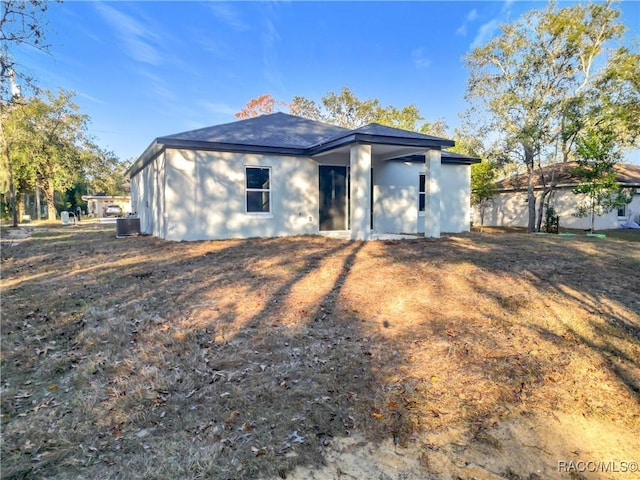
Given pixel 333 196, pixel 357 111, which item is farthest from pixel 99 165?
pixel 333 196

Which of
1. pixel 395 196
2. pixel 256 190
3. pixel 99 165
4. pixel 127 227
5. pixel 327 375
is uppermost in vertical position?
pixel 99 165

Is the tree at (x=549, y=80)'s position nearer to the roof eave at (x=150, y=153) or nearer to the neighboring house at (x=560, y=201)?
the neighboring house at (x=560, y=201)

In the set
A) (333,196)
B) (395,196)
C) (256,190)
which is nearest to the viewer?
(256,190)

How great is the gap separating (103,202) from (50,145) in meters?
30.6

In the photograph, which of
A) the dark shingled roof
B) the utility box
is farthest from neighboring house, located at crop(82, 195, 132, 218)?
the dark shingled roof

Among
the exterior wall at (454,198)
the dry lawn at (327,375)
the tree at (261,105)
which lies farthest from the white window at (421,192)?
the tree at (261,105)

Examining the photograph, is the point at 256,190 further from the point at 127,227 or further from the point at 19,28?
the point at 19,28

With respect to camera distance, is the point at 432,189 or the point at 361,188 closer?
the point at 361,188

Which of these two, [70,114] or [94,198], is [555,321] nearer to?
[70,114]

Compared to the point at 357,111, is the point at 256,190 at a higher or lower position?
lower

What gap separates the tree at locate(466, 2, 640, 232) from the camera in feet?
50.1

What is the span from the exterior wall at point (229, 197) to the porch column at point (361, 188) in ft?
7.90

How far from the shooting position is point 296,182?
482 inches

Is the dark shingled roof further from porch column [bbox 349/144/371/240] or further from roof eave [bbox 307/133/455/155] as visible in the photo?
porch column [bbox 349/144/371/240]
